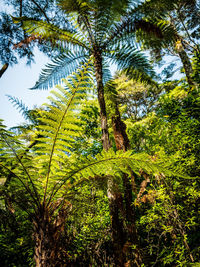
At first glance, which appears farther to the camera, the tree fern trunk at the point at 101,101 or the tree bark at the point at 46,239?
the tree fern trunk at the point at 101,101

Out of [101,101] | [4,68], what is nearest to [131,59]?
[101,101]

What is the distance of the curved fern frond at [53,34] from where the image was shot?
9.52 ft

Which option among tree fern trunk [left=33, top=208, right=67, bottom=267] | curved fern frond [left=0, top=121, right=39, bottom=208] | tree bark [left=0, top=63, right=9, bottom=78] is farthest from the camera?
tree bark [left=0, top=63, right=9, bottom=78]

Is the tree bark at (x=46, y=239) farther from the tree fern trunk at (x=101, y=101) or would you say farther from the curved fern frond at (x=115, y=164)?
the tree fern trunk at (x=101, y=101)

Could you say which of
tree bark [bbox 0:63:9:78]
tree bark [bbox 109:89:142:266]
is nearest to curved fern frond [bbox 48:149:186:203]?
tree bark [bbox 109:89:142:266]

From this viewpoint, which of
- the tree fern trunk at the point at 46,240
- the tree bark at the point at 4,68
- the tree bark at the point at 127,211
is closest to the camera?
the tree fern trunk at the point at 46,240

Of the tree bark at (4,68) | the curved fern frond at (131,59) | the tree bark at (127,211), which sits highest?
the tree bark at (4,68)

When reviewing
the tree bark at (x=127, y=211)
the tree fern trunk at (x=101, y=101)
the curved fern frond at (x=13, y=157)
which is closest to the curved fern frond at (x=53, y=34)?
the tree fern trunk at (x=101, y=101)

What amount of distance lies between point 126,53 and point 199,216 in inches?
143

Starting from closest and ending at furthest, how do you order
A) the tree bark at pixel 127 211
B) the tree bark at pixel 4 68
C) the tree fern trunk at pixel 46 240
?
the tree fern trunk at pixel 46 240 < the tree bark at pixel 127 211 < the tree bark at pixel 4 68

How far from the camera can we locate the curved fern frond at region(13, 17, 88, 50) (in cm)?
290

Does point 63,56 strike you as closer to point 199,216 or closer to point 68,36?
point 68,36

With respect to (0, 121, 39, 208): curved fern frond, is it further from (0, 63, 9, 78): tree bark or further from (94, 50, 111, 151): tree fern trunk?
(0, 63, 9, 78): tree bark

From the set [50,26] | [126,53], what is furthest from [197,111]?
[50,26]
